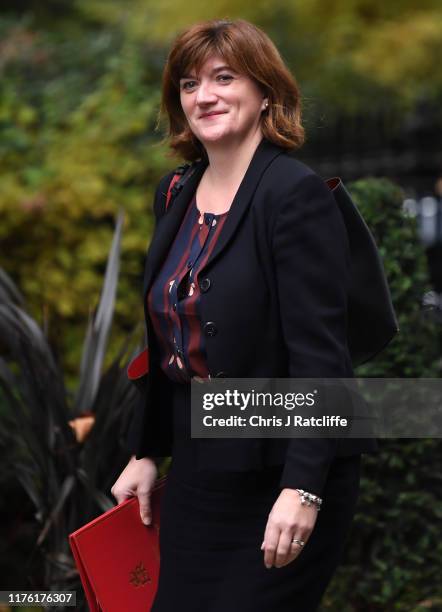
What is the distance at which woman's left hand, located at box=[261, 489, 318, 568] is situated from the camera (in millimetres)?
2113

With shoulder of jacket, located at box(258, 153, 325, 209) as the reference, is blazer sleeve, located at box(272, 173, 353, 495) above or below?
below

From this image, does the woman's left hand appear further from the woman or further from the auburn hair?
the auburn hair

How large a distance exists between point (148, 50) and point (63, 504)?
→ 4693 mm

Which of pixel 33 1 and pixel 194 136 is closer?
pixel 194 136

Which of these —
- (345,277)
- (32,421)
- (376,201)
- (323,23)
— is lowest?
(32,421)

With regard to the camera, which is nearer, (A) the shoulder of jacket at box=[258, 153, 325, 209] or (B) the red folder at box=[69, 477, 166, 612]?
(A) the shoulder of jacket at box=[258, 153, 325, 209]

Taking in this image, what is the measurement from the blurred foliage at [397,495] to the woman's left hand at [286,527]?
160 centimetres

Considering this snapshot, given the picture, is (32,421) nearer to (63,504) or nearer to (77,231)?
(63,504)

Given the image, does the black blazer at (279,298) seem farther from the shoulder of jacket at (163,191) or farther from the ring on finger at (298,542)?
the shoulder of jacket at (163,191)

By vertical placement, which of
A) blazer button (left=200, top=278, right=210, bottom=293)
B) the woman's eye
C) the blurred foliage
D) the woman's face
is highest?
the woman's eye

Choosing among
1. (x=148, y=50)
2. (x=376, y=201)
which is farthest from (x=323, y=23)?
(x=376, y=201)

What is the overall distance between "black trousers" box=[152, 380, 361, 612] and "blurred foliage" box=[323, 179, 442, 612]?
1372mm

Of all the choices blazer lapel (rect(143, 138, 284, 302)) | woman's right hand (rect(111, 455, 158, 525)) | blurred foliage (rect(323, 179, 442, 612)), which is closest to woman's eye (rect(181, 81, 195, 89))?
blazer lapel (rect(143, 138, 284, 302))

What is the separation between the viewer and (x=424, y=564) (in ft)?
12.2
